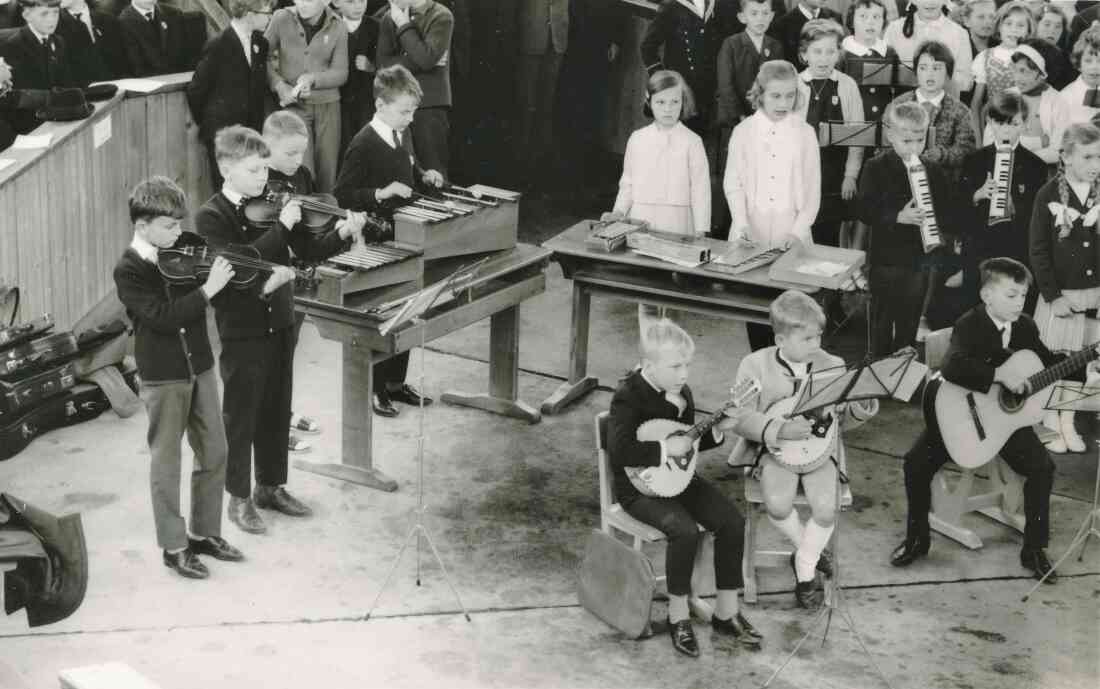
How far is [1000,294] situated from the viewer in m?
7.61

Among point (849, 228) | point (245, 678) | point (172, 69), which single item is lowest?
point (245, 678)

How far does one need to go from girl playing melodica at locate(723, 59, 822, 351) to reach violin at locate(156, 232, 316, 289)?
9.95 ft

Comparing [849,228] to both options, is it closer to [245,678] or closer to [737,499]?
[737,499]

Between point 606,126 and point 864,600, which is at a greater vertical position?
point 606,126

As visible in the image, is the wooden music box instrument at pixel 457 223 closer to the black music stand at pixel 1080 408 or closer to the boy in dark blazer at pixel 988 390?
the boy in dark blazer at pixel 988 390

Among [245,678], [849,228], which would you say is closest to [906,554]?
[245,678]

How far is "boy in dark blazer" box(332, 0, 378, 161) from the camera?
437 inches

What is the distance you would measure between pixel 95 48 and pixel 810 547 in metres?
5.78

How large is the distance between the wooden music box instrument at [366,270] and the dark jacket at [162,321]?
0.97 m

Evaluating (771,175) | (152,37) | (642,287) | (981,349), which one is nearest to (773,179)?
(771,175)

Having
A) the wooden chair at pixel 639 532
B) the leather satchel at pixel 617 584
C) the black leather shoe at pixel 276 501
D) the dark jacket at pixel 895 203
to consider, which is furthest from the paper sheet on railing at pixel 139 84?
the leather satchel at pixel 617 584

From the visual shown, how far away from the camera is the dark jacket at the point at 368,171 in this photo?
866 centimetres

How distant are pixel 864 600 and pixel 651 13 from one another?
20.9ft

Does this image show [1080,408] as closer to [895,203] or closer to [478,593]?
[895,203]
